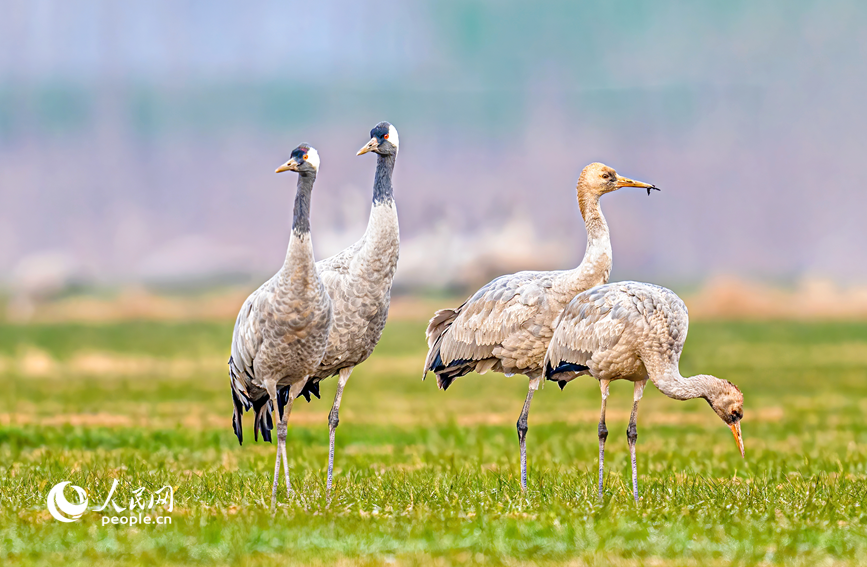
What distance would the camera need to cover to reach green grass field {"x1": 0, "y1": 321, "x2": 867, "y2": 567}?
8453 millimetres

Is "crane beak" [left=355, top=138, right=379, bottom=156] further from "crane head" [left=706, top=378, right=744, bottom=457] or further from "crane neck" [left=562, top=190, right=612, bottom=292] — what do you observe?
"crane head" [left=706, top=378, right=744, bottom=457]

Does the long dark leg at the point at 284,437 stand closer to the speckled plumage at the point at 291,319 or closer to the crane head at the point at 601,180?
the speckled plumage at the point at 291,319

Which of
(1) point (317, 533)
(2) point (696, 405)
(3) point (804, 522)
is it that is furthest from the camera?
(2) point (696, 405)

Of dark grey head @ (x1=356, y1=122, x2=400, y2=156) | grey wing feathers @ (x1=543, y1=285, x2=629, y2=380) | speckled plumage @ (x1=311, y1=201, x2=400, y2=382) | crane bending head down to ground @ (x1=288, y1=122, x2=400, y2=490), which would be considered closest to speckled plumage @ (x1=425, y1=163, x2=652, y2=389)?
grey wing feathers @ (x1=543, y1=285, x2=629, y2=380)

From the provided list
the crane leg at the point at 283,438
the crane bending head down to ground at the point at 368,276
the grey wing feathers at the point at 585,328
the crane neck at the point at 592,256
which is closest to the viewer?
the crane leg at the point at 283,438

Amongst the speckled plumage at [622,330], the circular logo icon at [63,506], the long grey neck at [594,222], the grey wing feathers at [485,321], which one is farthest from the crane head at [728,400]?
the circular logo icon at [63,506]

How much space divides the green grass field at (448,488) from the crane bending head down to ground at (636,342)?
102 centimetres

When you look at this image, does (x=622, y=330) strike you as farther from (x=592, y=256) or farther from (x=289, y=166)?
(x=289, y=166)

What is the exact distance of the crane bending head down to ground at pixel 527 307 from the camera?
470 inches

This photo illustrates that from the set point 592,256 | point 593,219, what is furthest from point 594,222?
point 592,256

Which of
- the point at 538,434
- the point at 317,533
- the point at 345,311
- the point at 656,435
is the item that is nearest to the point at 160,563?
the point at 317,533

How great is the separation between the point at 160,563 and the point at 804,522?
5.45m

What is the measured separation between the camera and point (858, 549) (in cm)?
846

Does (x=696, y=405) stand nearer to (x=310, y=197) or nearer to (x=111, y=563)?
(x=310, y=197)
